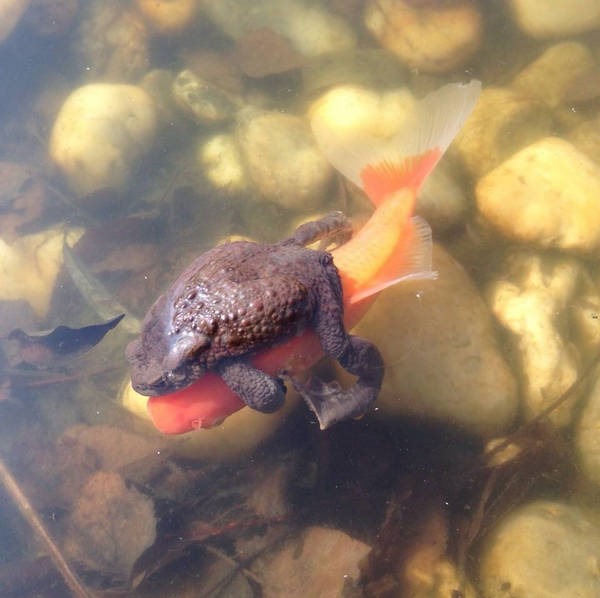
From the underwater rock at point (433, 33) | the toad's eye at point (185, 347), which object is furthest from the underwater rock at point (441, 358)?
the underwater rock at point (433, 33)

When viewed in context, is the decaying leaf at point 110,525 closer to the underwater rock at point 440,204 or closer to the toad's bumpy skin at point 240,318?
the toad's bumpy skin at point 240,318

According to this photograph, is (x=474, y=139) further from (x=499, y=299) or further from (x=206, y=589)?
(x=206, y=589)

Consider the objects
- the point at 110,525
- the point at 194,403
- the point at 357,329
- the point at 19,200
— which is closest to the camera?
the point at 194,403

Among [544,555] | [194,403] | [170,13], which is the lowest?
[544,555]

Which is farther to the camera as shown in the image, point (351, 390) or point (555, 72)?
point (555, 72)

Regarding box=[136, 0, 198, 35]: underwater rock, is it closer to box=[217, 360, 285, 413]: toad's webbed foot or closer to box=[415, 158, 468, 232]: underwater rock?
box=[415, 158, 468, 232]: underwater rock

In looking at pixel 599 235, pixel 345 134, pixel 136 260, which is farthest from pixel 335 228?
pixel 136 260

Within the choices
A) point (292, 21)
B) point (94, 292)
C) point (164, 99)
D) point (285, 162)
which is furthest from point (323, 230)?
point (292, 21)

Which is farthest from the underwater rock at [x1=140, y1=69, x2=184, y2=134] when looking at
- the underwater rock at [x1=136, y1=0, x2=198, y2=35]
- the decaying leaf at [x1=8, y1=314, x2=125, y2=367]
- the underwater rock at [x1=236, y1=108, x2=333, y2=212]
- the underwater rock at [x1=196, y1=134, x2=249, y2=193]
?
the decaying leaf at [x1=8, y1=314, x2=125, y2=367]

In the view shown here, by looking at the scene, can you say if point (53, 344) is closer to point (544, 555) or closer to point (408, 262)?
point (408, 262)
